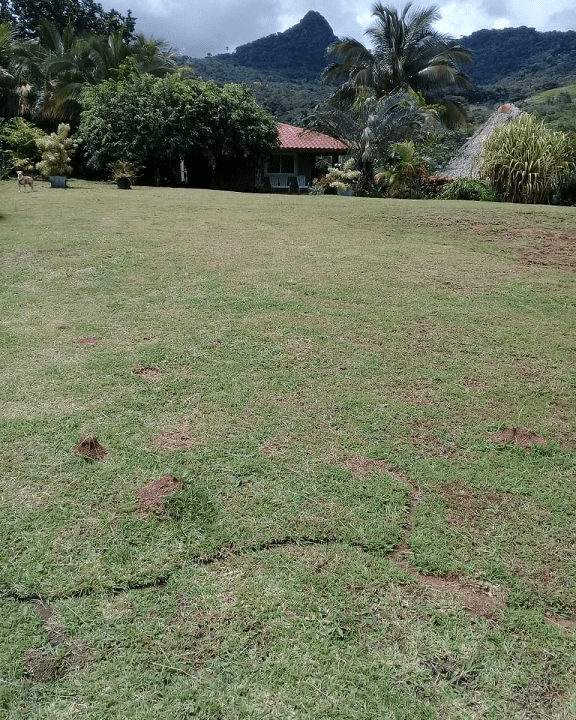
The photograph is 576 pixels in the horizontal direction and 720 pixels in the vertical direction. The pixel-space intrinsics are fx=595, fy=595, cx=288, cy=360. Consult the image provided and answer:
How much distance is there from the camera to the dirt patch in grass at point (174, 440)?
10.5ft

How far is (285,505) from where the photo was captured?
9.03 ft

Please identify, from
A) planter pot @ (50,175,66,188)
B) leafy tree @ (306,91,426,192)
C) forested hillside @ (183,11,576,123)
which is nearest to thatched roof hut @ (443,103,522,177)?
leafy tree @ (306,91,426,192)

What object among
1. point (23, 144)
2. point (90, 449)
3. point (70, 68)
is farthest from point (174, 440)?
point (70, 68)

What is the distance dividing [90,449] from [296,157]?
2802 cm

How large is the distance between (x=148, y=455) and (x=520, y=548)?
5.99 feet

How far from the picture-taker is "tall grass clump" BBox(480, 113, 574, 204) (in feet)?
44.0

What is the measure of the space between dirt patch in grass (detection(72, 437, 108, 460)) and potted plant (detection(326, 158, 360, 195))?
18.1 metres

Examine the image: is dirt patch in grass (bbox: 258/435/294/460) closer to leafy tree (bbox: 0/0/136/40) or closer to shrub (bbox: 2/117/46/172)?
shrub (bbox: 2/117/46/172)

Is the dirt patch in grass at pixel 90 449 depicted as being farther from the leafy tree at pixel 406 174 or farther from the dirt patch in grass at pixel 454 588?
the leafy tree at pixel 406 174

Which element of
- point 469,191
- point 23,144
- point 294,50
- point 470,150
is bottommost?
point 469,191

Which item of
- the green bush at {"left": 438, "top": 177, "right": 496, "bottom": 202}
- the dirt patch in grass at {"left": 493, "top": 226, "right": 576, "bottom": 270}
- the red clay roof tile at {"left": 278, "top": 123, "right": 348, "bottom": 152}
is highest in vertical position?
the red clay roof tile at {"left": 278, "top": 123, "right": 348, "bottom": 152}

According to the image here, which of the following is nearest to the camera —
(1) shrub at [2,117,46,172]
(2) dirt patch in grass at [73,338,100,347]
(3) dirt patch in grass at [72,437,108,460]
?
(3) dirt patch in grass at [72,437,108,460]

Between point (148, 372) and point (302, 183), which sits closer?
point (148, 372)

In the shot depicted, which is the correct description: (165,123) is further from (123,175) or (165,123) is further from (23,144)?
(23,144)
